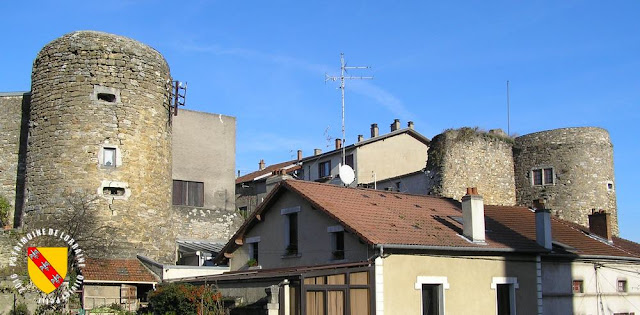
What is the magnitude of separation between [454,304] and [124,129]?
14.6 m

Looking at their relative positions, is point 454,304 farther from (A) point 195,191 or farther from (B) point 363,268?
(A) point 195,191

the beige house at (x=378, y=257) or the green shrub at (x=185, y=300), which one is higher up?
the beige house at (x=378, y=257)

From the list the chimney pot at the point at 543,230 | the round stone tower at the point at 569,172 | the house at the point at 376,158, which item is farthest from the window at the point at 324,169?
the chimney pot at the point at 543,230

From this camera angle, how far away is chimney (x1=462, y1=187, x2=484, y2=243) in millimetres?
21516

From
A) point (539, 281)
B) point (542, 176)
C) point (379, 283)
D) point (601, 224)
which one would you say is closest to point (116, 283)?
point (379, 283)

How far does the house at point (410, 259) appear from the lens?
62.1ft

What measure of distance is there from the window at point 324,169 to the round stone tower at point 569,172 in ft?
38.9

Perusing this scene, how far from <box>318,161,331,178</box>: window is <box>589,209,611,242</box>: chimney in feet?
65.5

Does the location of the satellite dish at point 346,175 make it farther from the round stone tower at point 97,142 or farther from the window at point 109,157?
the window at point 109,157

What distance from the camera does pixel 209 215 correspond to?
123ft

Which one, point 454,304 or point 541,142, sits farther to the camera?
point 541,142

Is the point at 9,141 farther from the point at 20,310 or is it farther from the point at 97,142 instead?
the point at 20,310

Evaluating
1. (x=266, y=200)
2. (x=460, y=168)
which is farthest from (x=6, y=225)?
(x=460, y=168)

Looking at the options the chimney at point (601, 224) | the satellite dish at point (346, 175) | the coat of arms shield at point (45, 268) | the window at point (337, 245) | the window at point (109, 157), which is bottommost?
the coat of arms shield at point (45, 268)
